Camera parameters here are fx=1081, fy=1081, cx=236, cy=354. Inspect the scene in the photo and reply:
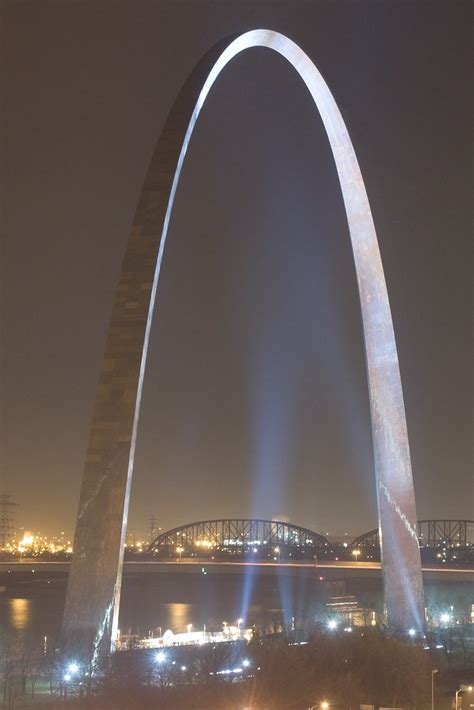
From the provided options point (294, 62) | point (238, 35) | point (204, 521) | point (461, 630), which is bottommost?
point (461, 630)

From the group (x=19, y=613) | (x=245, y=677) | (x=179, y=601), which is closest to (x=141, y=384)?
(x=245, y=677)

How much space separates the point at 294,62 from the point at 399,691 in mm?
16084

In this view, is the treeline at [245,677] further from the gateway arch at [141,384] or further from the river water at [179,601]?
the river water at [179,601]

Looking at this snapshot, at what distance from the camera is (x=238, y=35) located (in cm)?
2433

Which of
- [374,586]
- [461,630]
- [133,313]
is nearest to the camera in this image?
[133,313]

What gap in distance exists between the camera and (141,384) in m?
20.2

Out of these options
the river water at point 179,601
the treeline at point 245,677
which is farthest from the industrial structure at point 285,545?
the treeline at point 245,677

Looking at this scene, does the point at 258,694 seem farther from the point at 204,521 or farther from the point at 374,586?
the point at 204,521

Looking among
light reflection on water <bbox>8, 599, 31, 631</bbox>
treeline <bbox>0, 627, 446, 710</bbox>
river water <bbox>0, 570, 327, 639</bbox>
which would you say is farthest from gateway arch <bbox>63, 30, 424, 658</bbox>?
light reflection on water <bbox>8, 599, 31, 631</bbox>

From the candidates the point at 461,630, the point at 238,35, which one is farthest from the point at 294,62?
the point at 461,630

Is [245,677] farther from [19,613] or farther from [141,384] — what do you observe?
[19,613]

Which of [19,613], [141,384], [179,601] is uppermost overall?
[179,601]

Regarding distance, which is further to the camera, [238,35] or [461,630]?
[461,630]

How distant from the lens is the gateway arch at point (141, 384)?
18.6 meters
